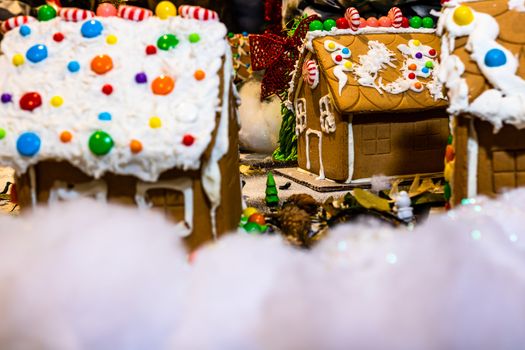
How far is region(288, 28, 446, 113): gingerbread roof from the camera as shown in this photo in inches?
178

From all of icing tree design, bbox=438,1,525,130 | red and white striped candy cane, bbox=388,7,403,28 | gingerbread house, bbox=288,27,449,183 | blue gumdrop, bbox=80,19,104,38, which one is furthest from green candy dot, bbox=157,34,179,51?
red and white striped candy cane, bbox=388,7,403,28

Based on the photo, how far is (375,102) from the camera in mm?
4500

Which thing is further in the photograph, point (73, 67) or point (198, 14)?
point (198, 14)

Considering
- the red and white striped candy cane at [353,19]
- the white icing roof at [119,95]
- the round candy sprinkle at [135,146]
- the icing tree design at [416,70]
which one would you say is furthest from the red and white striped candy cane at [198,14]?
the red and white striped candy cane at [353,19]

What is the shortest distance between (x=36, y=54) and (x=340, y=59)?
8.53ft

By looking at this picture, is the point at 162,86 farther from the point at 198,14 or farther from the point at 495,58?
the point at 495,58

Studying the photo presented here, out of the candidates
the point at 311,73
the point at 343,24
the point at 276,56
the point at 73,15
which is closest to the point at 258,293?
the point at 73,15

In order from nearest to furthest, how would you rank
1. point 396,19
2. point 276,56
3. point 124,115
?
point 124,115
point 396,19
point 276,56

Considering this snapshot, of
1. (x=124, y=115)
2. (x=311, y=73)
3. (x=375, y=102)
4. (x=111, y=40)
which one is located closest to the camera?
(x=124, y=115)

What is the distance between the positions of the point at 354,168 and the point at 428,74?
1007 mm

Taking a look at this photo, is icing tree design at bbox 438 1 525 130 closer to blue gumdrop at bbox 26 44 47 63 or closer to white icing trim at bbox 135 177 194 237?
white icing trim at bbox 135 177 194 237

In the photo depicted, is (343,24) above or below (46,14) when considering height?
above

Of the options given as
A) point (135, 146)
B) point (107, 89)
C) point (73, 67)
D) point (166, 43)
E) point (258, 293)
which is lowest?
point (258, 293)

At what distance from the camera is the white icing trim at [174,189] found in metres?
2.61
